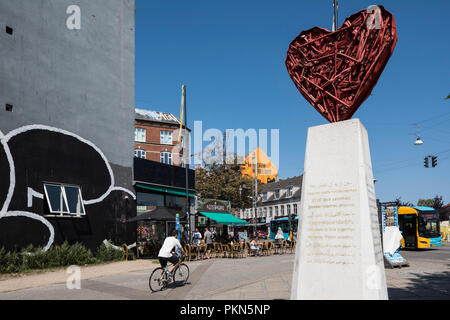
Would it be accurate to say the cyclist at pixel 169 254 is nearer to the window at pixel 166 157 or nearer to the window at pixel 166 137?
the window at pixel 166 157

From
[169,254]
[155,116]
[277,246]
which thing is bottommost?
[277,246]

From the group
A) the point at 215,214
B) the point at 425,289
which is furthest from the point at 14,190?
the point at 215,214

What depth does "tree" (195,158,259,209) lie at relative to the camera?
44156 millimetres

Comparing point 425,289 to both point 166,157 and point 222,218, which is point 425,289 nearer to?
point 222,218

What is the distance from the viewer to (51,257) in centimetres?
1524

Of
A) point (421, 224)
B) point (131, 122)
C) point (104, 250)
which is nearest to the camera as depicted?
point (104, 250)

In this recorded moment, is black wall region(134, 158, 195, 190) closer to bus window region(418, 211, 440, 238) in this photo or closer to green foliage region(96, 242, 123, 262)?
green foliage region(96, 242, 123, 262)

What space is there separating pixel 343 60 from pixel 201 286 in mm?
7424

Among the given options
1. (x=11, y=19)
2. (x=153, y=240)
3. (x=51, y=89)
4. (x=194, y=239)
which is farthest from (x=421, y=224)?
(x=11, y=19)

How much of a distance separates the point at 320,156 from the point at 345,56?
5.92 feet

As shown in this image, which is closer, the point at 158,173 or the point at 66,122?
the point at 66,122

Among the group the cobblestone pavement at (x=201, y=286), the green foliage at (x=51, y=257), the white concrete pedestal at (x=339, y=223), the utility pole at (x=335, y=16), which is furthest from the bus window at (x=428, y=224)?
the white concrete pedestal at (x=339, y=223)
